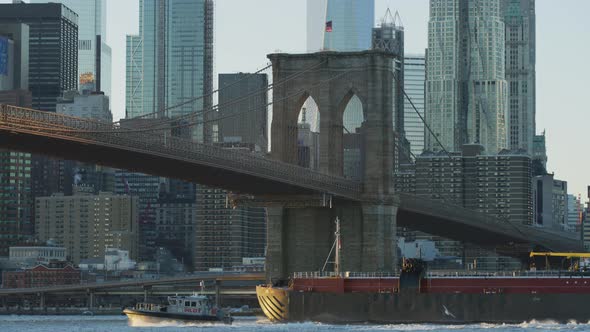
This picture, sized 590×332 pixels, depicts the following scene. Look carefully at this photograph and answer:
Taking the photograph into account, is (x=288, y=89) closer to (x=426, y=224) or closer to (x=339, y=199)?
(x=339, y=199)

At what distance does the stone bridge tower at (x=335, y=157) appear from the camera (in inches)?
3962

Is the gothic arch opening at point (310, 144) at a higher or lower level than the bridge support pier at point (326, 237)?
higher

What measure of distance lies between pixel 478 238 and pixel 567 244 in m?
14.0

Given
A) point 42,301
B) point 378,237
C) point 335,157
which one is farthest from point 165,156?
point 42,301

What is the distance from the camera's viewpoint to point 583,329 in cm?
7100

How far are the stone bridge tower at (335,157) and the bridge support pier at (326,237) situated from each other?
0.19 ft

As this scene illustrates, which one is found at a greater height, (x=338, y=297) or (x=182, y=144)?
(x=182, y=144)

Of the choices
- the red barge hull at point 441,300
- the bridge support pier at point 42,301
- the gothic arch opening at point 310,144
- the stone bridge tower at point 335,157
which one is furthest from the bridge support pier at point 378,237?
the bridge support pier at point 42,301

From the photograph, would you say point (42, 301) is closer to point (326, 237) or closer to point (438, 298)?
point (326, 237)

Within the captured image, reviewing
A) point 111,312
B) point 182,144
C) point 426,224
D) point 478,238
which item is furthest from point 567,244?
point 182,144

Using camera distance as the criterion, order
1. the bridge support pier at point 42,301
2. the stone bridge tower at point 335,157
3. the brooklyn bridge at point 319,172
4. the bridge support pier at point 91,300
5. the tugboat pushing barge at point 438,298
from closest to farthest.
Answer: the tugboat pushing barge at point 438,298
the brooklyn bridge at point 319,172
the stone bridge tower at point 335,157
the bridge support pier at point 91,300
the bridge support pier at point 42,301

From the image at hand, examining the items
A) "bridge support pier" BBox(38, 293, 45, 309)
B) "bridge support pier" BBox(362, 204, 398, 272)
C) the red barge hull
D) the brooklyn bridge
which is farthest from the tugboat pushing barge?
"bridge support pier" BBox(38, 293, 45, 309)

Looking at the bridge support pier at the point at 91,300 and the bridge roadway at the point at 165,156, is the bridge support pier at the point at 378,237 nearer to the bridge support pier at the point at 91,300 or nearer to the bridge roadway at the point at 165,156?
the bridge roadway at the point at 165,156

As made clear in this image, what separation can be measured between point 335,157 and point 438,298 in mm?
27153
